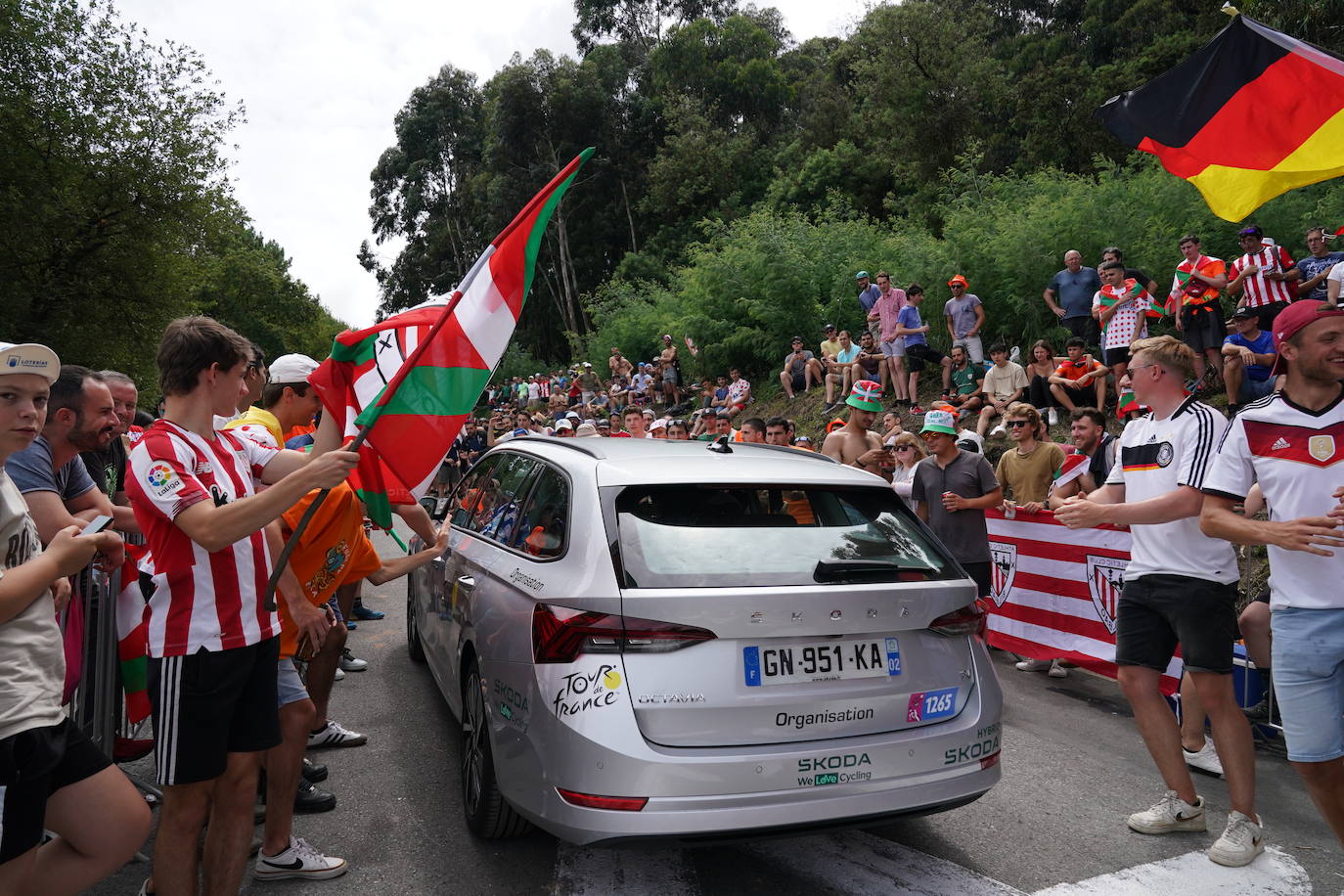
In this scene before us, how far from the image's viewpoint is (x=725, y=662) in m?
2.84

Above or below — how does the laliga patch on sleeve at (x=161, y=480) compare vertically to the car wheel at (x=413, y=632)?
above

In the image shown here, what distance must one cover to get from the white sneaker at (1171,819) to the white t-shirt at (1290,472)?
3.54 feet

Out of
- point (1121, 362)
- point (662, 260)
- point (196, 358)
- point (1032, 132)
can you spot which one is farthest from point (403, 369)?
point (662, 260)

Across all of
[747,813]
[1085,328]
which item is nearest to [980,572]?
[747,813]

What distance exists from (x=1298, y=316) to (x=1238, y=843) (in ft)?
6.77

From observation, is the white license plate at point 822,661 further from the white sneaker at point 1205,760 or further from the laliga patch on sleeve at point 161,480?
the white sneaker at point 1205,760

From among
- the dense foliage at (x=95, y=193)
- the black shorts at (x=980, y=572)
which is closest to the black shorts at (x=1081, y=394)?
the black shorts at (x=980, y=572)

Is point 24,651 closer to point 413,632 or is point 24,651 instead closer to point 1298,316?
point 1298,316

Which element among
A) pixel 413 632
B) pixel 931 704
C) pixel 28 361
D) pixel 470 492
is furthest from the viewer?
pixel 413 632

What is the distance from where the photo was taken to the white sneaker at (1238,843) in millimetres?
3355

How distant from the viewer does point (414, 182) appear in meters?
55.7

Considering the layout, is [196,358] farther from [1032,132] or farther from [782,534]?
[1032,132]

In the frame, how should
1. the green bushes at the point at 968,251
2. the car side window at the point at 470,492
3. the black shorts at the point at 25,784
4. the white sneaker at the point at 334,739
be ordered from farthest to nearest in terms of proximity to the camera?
1. the green bushes at the point at 968,251
2. the car side window at the point at 470,492
3. the white sneaker at the point at 334,739
4. the black shorts at the point at 25,784

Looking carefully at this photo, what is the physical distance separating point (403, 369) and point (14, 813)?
158cm
